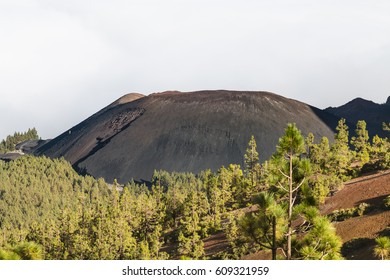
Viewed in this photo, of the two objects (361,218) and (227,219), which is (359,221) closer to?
(361,218)

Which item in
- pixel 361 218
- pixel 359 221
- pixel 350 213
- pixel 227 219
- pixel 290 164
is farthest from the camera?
pixel 227 219

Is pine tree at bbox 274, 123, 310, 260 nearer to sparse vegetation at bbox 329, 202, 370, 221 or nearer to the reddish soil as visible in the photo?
the reddish soil

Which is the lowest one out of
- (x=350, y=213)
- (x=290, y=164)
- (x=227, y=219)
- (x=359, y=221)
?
(x=227, y=219)

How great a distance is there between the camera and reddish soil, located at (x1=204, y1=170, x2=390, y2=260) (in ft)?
137

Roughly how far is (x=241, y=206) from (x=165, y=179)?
96096mm

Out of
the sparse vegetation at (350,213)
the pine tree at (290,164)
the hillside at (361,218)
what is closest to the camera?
the pine tree at (290,164)

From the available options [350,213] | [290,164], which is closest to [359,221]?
[350,213]

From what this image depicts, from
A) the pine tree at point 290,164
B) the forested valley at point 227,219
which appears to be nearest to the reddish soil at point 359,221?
the forested valley at point 227,219

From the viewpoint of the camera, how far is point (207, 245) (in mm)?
69438

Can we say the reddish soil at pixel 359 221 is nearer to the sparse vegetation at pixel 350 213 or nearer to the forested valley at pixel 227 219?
the sparse vegetation at pixel 350 213

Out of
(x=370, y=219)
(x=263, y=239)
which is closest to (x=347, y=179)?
(x=370, y=219)

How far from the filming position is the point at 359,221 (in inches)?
1924

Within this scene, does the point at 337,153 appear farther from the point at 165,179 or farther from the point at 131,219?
the point at 165,179

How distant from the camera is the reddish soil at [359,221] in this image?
41.8 metres
